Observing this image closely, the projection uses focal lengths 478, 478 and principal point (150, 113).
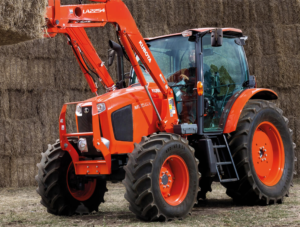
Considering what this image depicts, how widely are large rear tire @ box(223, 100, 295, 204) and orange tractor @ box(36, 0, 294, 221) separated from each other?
0.02 meters

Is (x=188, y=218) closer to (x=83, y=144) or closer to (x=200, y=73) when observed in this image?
(x=83, y=144)

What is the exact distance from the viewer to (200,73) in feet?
22.4

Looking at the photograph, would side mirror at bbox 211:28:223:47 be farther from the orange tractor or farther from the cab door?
the cab door

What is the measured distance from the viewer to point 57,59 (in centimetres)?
1131

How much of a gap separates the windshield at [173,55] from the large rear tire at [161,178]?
4.28ft

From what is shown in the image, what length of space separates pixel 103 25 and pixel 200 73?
1561mm

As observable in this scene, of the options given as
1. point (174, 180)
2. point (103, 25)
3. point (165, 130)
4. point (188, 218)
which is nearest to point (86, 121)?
point (165, 130)

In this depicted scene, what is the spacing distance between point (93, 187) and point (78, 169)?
80 centimetres

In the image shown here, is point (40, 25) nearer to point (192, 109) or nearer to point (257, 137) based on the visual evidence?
point (192, 109)

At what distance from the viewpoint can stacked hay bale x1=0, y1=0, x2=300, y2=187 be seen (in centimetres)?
1088

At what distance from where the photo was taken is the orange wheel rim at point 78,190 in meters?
6.75

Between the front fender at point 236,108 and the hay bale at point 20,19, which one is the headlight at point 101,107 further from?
the front fender at point 236,108

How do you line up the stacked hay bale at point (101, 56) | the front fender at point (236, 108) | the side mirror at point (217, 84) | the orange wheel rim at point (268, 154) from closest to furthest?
the front fender at point (236, 108) → the side mirror at point (217, 84) → the orange wheel rim at point (268, 154) → the stacked hay bale at point (101, 56)

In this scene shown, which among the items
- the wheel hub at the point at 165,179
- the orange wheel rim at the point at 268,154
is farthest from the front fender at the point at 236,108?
the wheel hub at the point at 165,179
